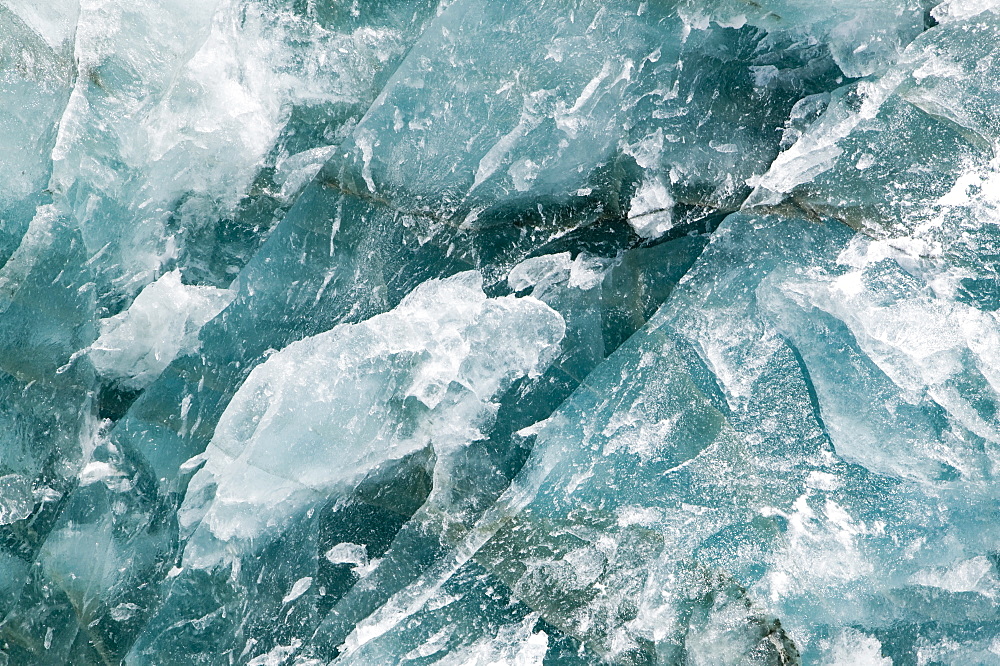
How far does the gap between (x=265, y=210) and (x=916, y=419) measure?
5.19 ft

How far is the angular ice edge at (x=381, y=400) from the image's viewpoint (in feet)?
5.53

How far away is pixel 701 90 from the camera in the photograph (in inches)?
65.1

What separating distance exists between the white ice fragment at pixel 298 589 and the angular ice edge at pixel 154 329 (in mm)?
616

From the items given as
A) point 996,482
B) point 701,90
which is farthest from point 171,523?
point 996,482

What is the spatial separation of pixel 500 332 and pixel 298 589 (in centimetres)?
78

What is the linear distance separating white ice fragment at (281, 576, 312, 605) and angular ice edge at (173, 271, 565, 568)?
0.14 meters

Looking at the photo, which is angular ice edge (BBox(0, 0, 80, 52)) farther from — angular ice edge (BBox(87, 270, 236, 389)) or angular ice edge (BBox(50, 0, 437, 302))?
angular ice edge (BBox(87, 270, 236, 389))

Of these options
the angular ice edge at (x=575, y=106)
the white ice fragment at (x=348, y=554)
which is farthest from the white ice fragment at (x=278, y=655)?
the angular ice edge at (x=575, y=106)

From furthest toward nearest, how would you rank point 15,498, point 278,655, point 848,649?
point 15,498
point 278,655
point 848,649

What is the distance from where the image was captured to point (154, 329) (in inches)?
69.6

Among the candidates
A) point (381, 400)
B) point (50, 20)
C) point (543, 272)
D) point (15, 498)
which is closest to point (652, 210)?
point (543, 272)

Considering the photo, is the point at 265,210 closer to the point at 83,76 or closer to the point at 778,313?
the point at 83,76

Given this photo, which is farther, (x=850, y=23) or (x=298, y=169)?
(x=298, y=169)

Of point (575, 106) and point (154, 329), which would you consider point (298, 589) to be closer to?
point (154, 329)
